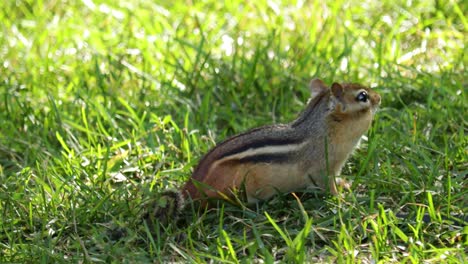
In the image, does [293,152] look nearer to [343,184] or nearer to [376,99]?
[343,184]

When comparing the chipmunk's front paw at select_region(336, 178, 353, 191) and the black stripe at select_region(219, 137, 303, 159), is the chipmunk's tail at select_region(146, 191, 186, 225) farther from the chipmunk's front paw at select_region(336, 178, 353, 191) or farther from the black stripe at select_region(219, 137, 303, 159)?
the chipmunk's front paw at select_region(336, 178, 353, 191)

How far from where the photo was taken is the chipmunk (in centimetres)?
445

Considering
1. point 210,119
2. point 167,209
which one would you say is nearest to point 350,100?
point 167,209

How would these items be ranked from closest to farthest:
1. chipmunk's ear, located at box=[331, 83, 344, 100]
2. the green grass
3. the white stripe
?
1. the green grass
2. the white stripe
3. chipmunk's ear, located at box=[331, 83, 344, 100]

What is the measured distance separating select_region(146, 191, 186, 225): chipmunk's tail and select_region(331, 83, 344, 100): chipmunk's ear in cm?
89

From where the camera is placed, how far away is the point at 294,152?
4.59 metres

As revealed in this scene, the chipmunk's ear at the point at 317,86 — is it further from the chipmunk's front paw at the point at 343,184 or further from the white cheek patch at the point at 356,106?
the chipmunk's front paw at the point at 343,184

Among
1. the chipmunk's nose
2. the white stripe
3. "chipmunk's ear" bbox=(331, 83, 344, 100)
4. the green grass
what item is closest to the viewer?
the green grass

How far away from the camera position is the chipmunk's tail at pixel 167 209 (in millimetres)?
4367

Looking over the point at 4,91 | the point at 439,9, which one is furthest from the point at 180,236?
the point at 439,9

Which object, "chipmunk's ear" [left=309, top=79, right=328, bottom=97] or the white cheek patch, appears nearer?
the white cheek patch

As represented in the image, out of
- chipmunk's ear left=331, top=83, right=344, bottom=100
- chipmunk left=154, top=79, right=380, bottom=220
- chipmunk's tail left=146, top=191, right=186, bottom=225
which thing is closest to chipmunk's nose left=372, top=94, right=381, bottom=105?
chipmunk left=154, top=79, right=380, bottom=220

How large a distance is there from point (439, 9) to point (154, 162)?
109 inches

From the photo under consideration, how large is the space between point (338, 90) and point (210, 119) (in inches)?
Answer: 49.9
